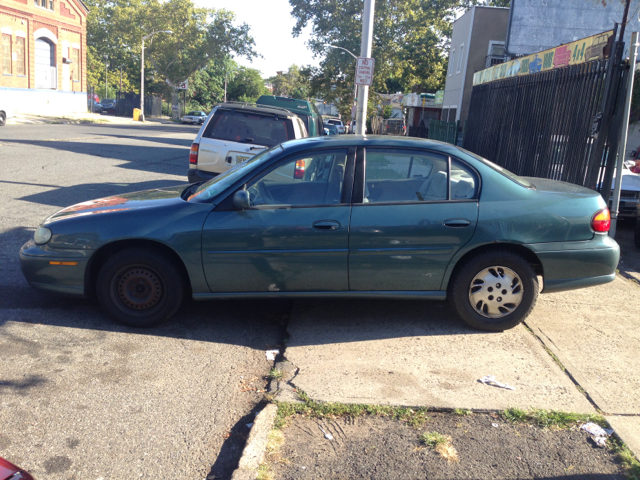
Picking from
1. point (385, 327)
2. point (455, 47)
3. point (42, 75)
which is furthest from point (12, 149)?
point (42, 75)

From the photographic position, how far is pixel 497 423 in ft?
11.7

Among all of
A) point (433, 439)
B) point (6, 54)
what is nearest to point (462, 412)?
point (433, 439)

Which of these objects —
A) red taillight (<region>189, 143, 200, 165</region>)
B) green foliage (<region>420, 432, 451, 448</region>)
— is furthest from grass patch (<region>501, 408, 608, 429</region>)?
red taillight (<region>189, 143, 200, 165</region>)

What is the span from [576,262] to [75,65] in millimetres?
51009

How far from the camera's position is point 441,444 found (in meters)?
3.30

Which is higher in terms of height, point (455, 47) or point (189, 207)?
point (455, 47)

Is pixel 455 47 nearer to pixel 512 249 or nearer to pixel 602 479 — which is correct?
pixel 512 249

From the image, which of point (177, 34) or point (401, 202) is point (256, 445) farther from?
point (177, 34)

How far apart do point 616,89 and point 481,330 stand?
5242 mm

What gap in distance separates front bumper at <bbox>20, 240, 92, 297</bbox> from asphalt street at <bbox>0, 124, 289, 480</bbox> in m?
0.31

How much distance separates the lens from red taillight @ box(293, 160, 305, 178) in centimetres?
487

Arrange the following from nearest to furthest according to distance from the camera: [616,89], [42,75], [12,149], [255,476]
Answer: [255,476]
[616,89]
[12,149]
[42,75]

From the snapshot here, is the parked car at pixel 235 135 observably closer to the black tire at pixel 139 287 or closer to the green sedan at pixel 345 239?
the green sedan at pixel 345 239

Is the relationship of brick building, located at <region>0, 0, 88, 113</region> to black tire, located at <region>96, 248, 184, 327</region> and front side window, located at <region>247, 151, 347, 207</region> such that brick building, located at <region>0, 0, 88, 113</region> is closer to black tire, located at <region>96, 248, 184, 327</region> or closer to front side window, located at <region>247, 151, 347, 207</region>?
black tire, located at <region>96, 248, 184, 327</region>
